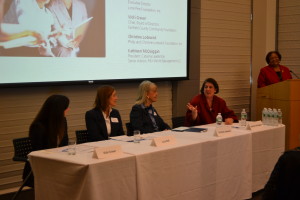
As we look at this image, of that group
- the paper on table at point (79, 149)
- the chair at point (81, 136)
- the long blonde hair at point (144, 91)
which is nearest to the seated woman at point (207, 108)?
the long blonde hair at point (144, 91)

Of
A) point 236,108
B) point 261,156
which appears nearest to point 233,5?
point 236,108

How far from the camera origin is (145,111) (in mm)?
4680

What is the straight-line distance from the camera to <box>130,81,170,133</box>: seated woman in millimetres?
4605

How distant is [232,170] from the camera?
13.1ft

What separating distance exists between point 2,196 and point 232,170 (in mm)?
2456

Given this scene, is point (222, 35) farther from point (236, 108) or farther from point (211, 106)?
point (211, 106)

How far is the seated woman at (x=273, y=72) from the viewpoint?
263 inches

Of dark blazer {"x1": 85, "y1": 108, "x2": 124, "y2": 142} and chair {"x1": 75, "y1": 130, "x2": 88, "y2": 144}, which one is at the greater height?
dark blazer {"x1": 85, "y1": 108, "x2": 124, "y2": 142}

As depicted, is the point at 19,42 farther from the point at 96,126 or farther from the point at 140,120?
the point at 140,120

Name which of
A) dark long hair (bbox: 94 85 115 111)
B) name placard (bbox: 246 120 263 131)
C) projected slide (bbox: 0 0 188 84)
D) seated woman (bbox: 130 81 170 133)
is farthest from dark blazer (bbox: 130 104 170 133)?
name placard (bbox: 246 120 263 131)

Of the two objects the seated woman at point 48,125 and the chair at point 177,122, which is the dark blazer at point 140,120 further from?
the seated woman at point 48,125

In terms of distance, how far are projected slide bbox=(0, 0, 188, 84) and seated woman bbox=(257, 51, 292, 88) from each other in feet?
4.64

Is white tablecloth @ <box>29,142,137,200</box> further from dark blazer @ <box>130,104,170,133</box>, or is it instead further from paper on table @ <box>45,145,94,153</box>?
dark blazer @ <box>130,104,170,133</box>

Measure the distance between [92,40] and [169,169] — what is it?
7.47 ft
